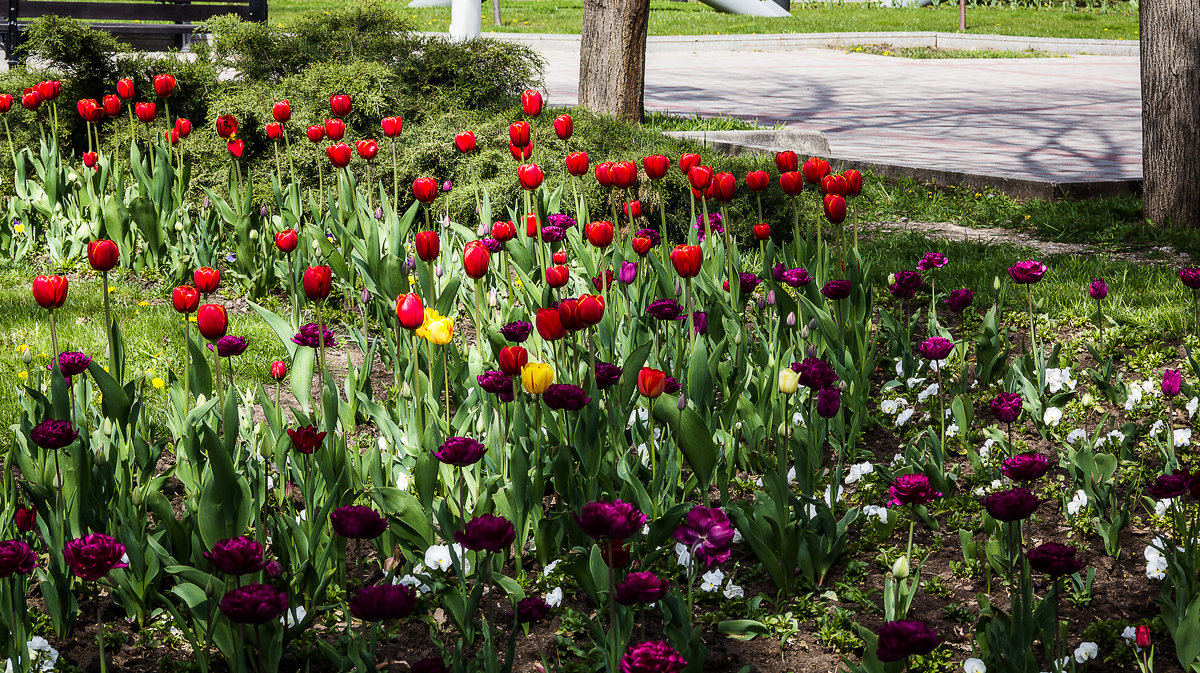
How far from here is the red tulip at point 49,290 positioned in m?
2.27

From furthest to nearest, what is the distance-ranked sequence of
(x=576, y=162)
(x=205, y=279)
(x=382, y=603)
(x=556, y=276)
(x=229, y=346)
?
(x=576, y=162) → (x=556, y=276) → (x=205, y=279) → (x=229, y=346) → (x=382, y=603)

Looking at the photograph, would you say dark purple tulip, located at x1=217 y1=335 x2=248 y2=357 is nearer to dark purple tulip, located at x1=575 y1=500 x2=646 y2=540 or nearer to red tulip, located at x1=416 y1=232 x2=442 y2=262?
red tulip, located at x1=416 y1=232 x2=442 y2=262

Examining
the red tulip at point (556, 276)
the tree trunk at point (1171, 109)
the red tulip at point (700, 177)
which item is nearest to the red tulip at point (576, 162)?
the red tulip at point (700, 177)

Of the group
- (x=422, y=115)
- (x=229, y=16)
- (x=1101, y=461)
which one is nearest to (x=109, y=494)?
(x=1101, y=461)

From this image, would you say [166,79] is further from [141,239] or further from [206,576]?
[206,576]

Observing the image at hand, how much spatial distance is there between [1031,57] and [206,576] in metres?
17.6

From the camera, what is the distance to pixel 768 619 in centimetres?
236

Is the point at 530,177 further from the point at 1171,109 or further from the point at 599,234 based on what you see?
the point at 1171,109

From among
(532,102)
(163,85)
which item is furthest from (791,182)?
(163,85)

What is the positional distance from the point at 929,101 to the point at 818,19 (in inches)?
400

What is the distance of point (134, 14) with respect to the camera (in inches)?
460

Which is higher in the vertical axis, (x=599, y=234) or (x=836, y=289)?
(x=599, y=234)

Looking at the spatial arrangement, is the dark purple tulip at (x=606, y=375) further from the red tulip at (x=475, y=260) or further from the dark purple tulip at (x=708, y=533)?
the dark purple tulip at (x=708, y=533)

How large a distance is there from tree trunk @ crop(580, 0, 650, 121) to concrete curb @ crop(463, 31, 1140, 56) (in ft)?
33.3
